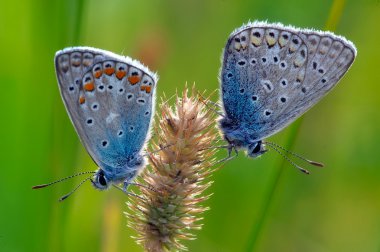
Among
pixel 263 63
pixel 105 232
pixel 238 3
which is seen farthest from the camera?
pixel 238 3

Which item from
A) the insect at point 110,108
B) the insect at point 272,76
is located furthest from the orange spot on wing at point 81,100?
the insect at point 272,76

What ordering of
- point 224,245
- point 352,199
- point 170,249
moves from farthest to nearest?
point 352,199 → point 224,245 → point 170,249

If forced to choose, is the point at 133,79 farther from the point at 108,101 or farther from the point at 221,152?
the point at 221,152

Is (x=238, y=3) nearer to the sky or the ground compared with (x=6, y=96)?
nearer to the sky

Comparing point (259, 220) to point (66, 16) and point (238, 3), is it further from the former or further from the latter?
point (238, 3)

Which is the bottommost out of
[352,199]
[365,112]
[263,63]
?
[352,199]

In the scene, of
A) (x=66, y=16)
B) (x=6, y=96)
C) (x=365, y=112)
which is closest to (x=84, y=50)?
(x=66, y=16)
